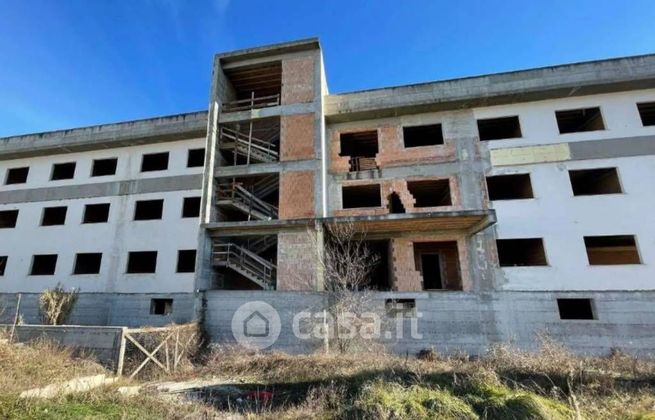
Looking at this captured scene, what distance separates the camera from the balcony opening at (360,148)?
17.7m

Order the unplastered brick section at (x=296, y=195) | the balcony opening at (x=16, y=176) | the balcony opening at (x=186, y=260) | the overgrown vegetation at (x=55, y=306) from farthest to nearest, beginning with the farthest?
the balcony opening at (x=16, y=176)
the balcony opening at (x=186, y=260)
the unplastered brick section at (x=296, y=195)
the overgrown vegetation at (x=55, y=306)

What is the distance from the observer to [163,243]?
18281 mm

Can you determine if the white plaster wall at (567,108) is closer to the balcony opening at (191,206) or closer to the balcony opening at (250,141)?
the balcony opening at (250,141)

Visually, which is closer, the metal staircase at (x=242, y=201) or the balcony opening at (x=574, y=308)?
the balcony opening at (x=574, y=308)

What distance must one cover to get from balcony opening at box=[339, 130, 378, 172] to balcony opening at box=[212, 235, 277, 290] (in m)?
5.88

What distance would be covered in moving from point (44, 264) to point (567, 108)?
30.4 meters

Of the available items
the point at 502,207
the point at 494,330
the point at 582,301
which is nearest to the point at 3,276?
the point at 494,330

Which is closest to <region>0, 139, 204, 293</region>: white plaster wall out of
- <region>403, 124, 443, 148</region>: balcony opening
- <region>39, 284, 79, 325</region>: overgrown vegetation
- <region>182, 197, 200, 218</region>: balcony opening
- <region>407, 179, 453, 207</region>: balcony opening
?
<region>182, 197, 200, 218</region>: balcony opening

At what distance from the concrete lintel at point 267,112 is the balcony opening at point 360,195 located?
4.57 m

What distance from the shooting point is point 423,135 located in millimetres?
18953

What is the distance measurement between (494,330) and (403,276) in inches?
164

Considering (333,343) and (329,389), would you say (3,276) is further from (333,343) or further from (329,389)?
(329,389)

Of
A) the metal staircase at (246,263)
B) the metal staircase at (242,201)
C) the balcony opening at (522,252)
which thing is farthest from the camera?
the metal staircase at (242,201)

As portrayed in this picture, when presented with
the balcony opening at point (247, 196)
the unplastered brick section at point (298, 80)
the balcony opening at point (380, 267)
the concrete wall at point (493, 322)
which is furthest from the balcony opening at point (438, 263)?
the unplastered brick section at point (298, 80)
